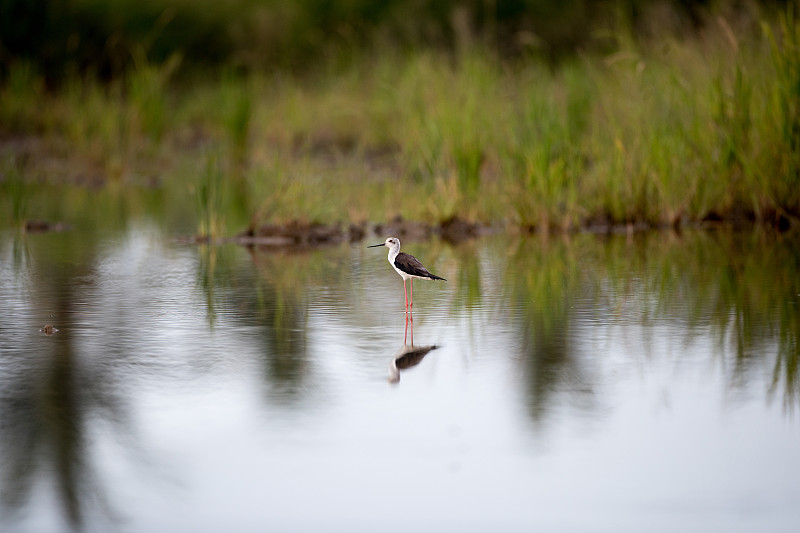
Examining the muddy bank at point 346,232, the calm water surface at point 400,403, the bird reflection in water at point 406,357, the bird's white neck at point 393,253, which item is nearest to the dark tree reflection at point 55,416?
the calm water surface at point 400,403

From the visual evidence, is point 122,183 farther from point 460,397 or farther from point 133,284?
point 460,397

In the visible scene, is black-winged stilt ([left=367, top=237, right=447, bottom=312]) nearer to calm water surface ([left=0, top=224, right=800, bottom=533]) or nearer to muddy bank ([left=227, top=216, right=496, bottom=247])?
calm water surface ([left=0, top=224, right=800, bottom=533])

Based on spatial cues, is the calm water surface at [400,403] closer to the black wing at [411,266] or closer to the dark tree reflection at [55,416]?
the dark tree reflection at [55,416]

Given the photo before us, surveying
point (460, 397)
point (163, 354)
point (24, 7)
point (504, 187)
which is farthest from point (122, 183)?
point (460, 397)

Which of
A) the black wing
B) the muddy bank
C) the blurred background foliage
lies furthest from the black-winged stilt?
the blurred background foliage

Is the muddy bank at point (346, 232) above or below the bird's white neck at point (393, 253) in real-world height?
above

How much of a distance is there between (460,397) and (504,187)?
22.2 ft

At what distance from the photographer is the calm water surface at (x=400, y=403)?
3.79 m

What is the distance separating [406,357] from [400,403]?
34.8 inches

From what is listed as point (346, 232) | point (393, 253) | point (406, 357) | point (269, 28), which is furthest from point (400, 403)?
point (269, 28)

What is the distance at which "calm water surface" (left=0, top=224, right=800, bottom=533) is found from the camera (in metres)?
3.79

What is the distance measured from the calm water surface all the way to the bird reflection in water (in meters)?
0.02

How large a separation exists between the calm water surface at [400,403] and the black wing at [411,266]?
0.76ft

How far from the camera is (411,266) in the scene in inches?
284
